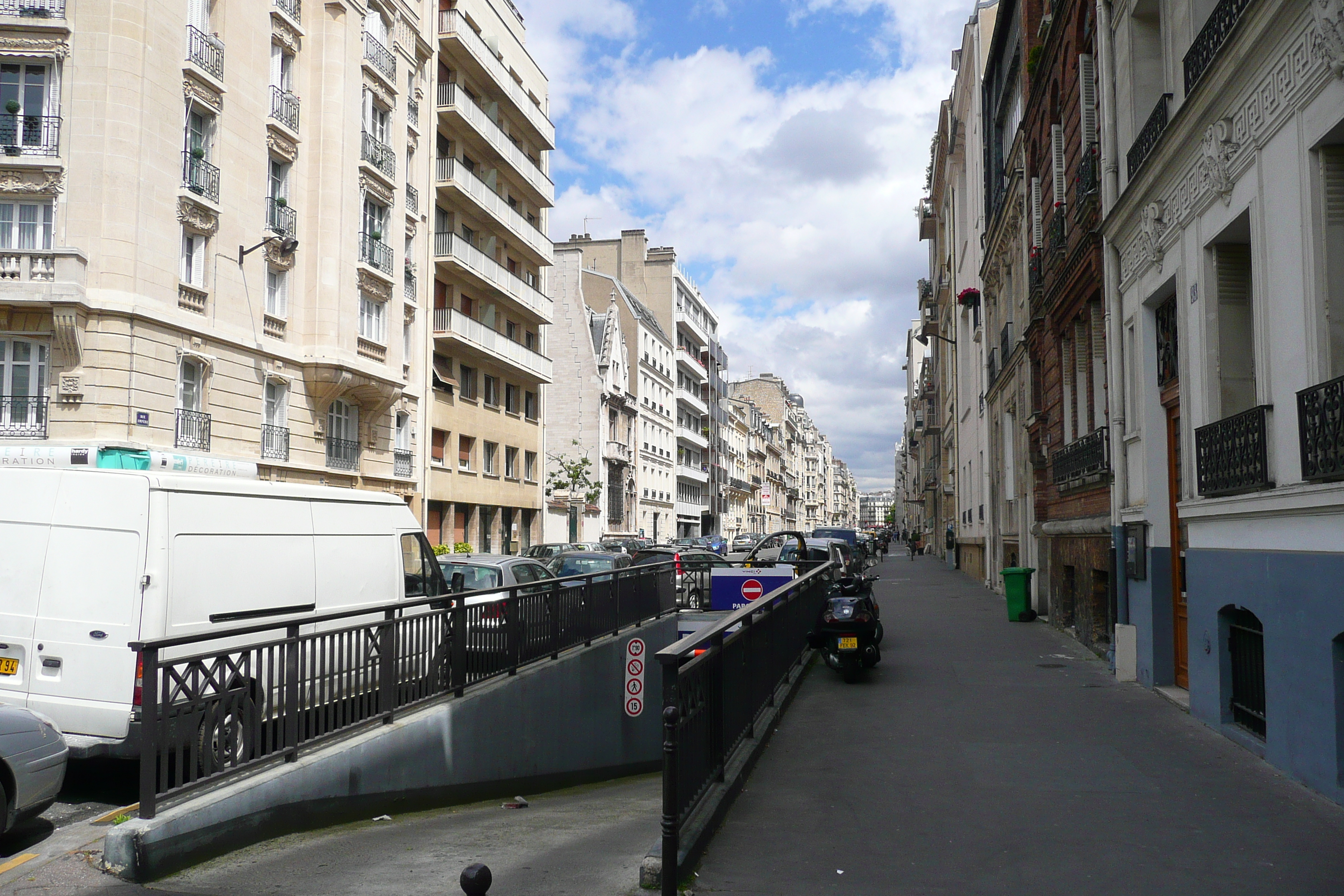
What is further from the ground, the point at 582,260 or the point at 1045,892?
the point at 582,260

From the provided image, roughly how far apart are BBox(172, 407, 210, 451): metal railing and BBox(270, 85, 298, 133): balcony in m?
8.78

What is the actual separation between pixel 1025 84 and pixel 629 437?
48411 millimetres

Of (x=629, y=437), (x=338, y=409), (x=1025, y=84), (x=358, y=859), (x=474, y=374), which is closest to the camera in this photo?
(x=358, y=859)

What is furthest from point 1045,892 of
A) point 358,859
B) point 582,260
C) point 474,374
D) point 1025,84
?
point 582,260

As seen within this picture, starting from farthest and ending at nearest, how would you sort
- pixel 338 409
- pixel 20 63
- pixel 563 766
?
pixel 338 409, pixel 20 63, pixel 563 766

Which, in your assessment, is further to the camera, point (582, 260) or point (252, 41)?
point (582, 260)

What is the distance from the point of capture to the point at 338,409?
30906 mm

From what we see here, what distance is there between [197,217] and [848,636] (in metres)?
19.3

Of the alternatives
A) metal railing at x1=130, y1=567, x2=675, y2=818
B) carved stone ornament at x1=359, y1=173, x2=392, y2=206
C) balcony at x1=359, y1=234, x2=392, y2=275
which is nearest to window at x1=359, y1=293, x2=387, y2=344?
balcony at x1=359, y1=234, x2=392, y2=275

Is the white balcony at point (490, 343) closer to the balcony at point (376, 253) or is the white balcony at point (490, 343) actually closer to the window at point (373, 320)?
the window at point (373, 320)

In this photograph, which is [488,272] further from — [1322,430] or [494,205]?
[1322,430]

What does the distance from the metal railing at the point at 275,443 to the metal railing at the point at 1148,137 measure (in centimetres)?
2187

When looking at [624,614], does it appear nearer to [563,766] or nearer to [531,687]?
[563,766]

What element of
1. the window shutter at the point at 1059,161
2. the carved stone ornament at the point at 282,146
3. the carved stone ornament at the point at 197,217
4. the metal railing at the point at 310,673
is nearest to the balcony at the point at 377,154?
the carved stone ornament at the point at 282,146
